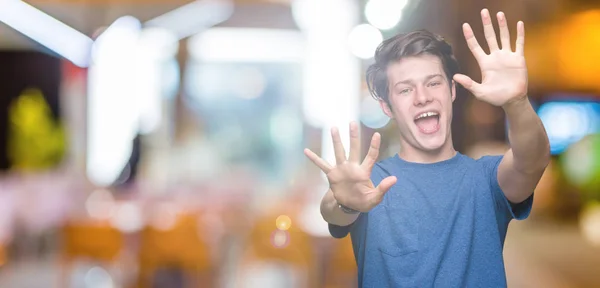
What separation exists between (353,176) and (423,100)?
0.69 ft

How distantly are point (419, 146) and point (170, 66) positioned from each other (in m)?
5.98

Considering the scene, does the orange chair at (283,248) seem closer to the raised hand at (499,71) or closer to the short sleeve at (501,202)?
the short sleeve at (501,202)

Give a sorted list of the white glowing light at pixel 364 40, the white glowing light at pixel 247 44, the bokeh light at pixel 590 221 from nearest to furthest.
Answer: the white glowing light at pixel 364 40
the white glowing light at pixel 247 44
the bokeh light at pixel 590 221

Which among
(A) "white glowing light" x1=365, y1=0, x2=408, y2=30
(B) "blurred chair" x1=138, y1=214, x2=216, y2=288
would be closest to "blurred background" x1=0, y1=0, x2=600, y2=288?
(B) "blurred chair" x1=138, y1=214, x2=216, y2=288

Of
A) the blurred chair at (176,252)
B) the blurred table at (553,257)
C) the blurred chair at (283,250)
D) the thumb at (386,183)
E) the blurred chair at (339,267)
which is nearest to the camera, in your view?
the thumb at (386,183)

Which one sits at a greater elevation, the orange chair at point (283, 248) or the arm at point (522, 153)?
the arm at point (522, 153)

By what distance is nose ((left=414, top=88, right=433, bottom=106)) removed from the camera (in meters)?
1.35

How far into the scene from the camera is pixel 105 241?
16.7 ft

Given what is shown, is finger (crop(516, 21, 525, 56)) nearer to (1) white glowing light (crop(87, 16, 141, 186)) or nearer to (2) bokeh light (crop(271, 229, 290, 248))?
(2) bokeh light (crop(271, 229, 290, 248))

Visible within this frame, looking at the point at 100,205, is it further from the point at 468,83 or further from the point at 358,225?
the point at 468,83

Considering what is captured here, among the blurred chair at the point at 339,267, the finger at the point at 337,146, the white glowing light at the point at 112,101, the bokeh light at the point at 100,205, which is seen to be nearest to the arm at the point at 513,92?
the finger at the point at 337,146

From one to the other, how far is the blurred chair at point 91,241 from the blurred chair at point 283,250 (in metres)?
0.92

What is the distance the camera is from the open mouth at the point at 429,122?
4.44ft

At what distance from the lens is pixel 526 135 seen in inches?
49.9
